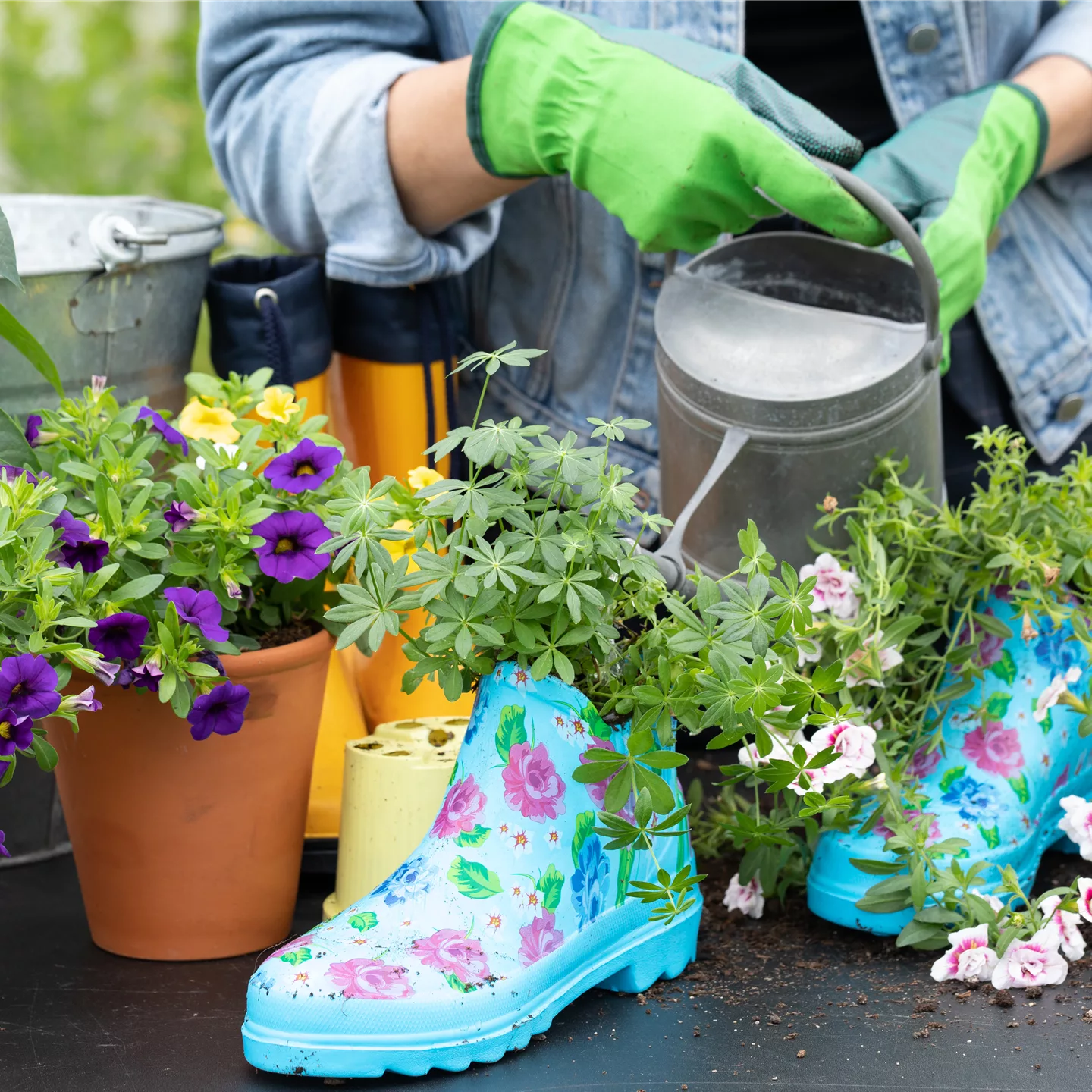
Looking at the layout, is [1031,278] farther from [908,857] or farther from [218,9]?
[218,9]

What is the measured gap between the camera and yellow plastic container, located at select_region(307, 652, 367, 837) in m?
1.10

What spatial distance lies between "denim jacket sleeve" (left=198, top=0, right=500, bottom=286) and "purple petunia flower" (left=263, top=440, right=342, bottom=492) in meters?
0.43

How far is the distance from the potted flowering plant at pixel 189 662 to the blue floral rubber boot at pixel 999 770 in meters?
0.42

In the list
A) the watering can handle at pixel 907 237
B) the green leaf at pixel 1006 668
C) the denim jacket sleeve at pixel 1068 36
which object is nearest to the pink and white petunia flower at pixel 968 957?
the green leaf at pixel 1006 668

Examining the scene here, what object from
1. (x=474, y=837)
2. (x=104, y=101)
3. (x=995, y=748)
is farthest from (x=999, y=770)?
(x=104, y=101)

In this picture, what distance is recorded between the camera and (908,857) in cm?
89

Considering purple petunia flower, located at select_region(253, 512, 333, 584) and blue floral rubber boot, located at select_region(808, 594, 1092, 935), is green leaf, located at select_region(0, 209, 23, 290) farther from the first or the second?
blue floral rubber boot, located at select_region(808, 594, 1092, 935)

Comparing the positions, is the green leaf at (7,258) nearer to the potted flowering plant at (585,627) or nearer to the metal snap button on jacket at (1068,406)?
the potted flowering plant at (585,627)

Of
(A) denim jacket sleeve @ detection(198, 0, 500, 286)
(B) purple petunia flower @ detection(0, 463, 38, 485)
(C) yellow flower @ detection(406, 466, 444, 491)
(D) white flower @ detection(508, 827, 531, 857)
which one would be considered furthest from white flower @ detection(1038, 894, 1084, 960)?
(A) denim jacket sleeve @ detection(198, 0, 500, 286)

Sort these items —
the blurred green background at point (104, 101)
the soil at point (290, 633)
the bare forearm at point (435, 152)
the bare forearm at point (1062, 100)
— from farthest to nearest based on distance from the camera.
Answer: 1. the blurred green background at point (104, 101)
2. the bare forearm at point (1062, 100)
3. the bare forearm at point (435, 152)
4. the soil at point (290, 633)

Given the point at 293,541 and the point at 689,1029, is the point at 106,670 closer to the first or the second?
the point at 293,541

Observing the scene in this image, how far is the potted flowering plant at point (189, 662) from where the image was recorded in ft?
2.67

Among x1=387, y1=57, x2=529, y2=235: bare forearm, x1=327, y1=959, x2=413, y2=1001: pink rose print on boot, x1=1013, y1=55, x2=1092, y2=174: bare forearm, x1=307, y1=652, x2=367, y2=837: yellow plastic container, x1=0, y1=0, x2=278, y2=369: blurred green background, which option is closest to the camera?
x1=327, y1=959, x2=413, y2=1001: pink rose print on boot

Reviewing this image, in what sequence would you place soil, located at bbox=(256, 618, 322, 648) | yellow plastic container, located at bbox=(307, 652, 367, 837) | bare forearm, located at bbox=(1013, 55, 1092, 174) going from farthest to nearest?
bare forearm, located at bbox=(1013, 55, 1092, 174)
yellow plastic container, located at bbox=(307, 652, 367, 837)
soil, located at bbox=(256, 618, 322, 648)
